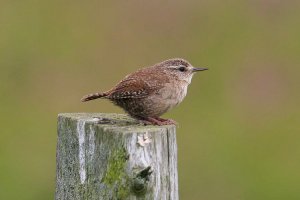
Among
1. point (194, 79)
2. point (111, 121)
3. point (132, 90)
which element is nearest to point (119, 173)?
point (111, 121)

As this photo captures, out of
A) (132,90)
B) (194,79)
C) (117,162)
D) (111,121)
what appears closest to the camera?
(117,162)

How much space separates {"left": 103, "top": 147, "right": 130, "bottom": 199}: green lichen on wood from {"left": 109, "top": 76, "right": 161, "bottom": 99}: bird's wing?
1.99 m

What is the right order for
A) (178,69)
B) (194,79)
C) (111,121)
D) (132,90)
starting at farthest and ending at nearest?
(194,79)
(178,69)
(132,90)
(111,121)

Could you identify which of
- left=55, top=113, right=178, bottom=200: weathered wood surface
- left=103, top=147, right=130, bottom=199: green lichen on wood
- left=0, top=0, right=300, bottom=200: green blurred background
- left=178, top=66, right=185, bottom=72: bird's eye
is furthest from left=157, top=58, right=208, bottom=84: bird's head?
left=0, top=0, right=300, bottom=200: green blurred background

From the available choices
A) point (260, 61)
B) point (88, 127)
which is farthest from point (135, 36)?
point (88, 127)

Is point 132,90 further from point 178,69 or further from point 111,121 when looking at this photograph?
point 111,121

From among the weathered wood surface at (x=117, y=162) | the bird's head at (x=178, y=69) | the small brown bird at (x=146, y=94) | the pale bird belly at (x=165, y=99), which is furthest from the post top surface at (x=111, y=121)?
the bird's head at (x=178, y=69)

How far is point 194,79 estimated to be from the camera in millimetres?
17031

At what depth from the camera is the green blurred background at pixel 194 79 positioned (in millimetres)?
14508

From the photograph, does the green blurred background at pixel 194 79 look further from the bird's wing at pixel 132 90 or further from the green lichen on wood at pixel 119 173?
the green lichen on wood at pixel 119 173

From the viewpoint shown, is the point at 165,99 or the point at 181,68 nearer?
the point at 165,99

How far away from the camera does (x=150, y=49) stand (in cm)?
1841

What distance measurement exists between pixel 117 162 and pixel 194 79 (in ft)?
36.9

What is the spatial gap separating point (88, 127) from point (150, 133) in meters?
0.50
